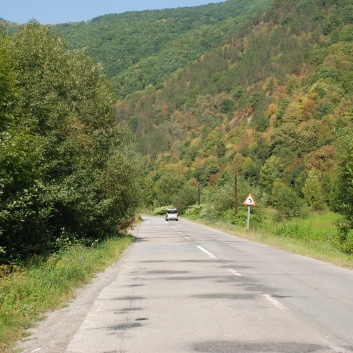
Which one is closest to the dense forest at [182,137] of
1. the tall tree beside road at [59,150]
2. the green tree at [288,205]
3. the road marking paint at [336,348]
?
the tall tree beside road at [59,150]

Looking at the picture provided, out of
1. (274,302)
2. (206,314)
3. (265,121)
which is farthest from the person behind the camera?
(265,121)

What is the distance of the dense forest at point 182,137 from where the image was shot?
1814cm

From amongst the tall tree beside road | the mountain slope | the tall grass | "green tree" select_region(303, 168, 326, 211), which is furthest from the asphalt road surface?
"green tree" select_region(303, 168, 326, 211)

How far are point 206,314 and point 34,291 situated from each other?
390 centimetres

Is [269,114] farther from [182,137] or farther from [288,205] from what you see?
[288,205]

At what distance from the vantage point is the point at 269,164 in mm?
118812

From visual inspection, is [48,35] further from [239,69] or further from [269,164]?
[239,69]

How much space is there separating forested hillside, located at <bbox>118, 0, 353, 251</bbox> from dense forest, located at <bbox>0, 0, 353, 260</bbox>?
0.37 m

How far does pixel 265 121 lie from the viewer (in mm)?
137375

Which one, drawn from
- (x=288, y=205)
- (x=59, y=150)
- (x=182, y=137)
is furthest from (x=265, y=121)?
(x=59, y=150)

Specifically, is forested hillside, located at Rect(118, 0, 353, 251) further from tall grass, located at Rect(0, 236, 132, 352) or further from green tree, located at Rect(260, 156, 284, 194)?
tall grass, located at Rect(0, 236, 132, 352)

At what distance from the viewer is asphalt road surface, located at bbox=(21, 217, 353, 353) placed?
666 cm

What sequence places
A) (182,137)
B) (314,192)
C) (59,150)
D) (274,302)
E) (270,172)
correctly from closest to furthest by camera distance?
1. (274,302)
2. (59,150)
3. (314,192)
4. (270,172)
5. (182,137)

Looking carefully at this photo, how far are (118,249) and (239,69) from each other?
173984 mm
